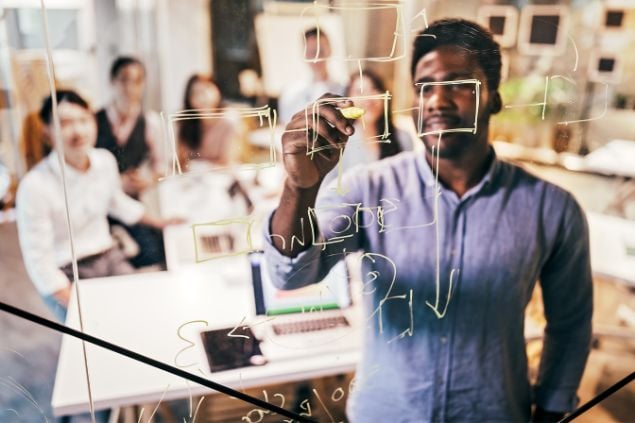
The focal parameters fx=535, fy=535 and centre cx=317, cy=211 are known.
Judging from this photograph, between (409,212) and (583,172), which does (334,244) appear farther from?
(583,172)

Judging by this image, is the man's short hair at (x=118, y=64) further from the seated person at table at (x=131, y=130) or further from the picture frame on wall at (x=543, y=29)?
the picture frame on wall at (x=543, y=29)

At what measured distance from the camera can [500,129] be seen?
0.93 metres

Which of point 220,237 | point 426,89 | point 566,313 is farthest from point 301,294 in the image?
point 566,313

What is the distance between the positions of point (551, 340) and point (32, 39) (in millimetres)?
1060

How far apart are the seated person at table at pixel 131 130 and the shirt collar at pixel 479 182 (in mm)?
430

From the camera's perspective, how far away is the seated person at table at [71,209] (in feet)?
2.59

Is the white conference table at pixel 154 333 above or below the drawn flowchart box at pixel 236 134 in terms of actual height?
below

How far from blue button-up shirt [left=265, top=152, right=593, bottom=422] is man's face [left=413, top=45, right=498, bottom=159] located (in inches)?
2.4

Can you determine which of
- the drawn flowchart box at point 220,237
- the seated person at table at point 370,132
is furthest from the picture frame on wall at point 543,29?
the drawn flowchart box at point 220,237

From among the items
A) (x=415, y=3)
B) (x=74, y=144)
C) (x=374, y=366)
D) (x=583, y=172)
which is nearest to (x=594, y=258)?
(x=583, y=172)

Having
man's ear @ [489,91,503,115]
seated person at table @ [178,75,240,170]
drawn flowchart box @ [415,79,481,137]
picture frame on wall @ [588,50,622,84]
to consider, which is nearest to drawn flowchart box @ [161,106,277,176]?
seated person at table @ [178,75,240,170]

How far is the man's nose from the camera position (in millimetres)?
868

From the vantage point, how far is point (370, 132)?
87 cm

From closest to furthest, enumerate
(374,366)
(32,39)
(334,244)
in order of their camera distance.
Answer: (32,39) → (334,244) → (374,366)
